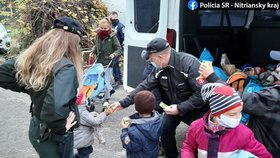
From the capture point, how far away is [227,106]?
205cm

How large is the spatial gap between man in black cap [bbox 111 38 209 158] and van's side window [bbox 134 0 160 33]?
1029 millimetres

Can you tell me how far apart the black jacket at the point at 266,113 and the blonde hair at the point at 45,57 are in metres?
1.23

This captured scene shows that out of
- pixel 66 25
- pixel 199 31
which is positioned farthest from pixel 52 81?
pixel 199 31

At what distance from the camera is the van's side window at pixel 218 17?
15.9 ft

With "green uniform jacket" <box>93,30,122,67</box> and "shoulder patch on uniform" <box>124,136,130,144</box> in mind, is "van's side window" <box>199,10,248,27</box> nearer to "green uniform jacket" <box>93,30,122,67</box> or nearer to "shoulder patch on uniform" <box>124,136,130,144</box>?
"green uniform jacket" <box>93,30,122,67</box>

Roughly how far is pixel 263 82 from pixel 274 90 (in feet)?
4.55

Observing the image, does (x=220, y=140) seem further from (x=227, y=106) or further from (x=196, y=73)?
(x=196, y=73)

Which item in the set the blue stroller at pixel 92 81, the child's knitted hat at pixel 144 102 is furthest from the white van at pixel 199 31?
the child's knitted hat at pixel 144 102

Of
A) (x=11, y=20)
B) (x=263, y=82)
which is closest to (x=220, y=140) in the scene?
(x=263, y=82)

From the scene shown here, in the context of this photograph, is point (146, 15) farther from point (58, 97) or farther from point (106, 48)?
point (58, 97)

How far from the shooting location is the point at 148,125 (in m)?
2.94

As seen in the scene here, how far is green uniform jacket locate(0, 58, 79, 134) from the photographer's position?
2.12 meters

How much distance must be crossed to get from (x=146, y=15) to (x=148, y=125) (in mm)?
2003

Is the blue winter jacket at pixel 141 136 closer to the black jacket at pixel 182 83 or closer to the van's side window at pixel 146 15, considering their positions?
the black jacket at pixel 182 83
